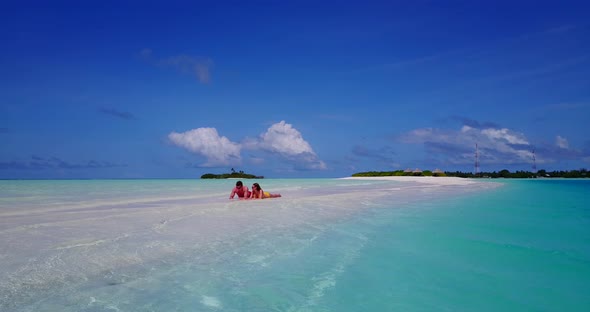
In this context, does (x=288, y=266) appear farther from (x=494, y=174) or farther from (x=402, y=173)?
(x=494, y=174)

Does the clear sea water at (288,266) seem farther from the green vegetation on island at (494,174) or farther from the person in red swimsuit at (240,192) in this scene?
the green vegetation on island at (494,174)

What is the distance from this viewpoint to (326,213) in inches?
465

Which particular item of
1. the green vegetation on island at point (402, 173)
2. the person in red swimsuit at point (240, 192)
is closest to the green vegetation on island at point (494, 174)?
the green vegetation on island at point (402, 173)

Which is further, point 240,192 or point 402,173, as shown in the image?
point 402,173

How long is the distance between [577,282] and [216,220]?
7461mm

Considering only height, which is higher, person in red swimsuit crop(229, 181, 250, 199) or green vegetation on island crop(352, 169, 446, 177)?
green vegetation on island crop(352, 169, 446, 177)

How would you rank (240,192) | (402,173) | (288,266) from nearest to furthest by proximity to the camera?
(288,266), (240,192), (402,173)

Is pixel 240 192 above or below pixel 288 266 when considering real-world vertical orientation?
above

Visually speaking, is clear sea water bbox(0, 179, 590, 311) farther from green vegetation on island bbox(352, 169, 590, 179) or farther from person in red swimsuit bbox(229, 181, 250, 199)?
green vegetation on island bbox(352, 169, 590, 179)

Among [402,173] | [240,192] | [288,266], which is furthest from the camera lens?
[402,173]

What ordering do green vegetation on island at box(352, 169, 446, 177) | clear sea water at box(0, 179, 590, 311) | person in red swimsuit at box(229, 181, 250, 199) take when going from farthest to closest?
green vegetation on island at box(352, 169, 446, 177) → person in red swimsuit at box(229, 181, 250, 199) → clear sea water at box(0, 179, 590, 311)

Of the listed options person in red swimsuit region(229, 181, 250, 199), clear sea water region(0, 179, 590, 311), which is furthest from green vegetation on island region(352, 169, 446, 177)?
clear sea water region(0, 179, 590, 311)

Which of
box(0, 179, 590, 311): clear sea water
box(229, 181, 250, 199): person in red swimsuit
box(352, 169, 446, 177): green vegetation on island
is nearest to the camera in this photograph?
box(0, 179, 590, 311): clear sea water

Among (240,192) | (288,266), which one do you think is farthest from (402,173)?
(288,266)
